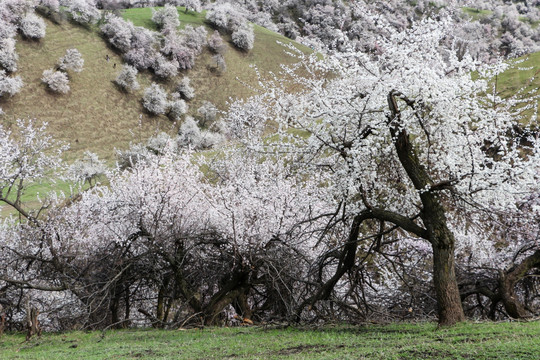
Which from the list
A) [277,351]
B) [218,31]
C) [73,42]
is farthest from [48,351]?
[218,31]

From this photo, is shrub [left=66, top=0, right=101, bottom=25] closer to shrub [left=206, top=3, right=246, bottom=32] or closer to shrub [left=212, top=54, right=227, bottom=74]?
shrub [left=212, top=54, right=227, bottom=74]

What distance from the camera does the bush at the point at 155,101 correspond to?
252ft

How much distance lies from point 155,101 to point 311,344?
244 feet

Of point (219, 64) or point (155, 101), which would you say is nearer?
point (155, 101)

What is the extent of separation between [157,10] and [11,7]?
35021mm

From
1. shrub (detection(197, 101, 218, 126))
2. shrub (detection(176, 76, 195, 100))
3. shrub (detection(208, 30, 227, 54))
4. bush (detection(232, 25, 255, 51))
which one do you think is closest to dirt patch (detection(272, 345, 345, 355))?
shrub (detection(197, 101, 218, 126))

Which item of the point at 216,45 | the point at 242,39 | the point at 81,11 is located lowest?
the point at 81,11

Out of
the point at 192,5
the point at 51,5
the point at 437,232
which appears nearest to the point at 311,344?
the point at 437,232

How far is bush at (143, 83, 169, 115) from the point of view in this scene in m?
76.7

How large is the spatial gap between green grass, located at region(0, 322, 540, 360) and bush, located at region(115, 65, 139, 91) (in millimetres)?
70413

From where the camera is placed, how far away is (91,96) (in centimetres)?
7112

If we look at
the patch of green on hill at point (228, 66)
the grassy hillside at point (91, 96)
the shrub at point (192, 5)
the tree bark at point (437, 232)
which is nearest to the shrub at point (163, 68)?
the grassy hillside at point (91, 96)

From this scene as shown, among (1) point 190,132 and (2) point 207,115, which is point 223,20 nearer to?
(2) point 207,115

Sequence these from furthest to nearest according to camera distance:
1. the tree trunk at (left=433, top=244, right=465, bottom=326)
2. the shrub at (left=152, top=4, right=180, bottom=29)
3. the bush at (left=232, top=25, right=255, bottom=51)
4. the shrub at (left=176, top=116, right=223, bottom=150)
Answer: the bush at (left=232, top=25, right=255, bottom=51) → the shrub at (left=152, top=4, right=180, bottom=29) → the shrub at (left=176, top=116, right=223, bottom=150) → the tree trunk at (left=433, top=244, right=465, bottom=326)
